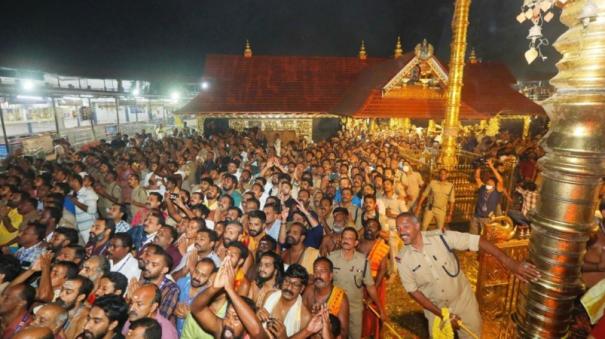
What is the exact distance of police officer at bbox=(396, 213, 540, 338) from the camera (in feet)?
11.8

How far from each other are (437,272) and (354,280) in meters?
1.02

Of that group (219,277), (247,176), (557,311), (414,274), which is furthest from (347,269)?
(247,176)

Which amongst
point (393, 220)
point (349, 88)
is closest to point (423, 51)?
point (349, 88)

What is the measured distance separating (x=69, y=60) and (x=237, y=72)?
9407 mm

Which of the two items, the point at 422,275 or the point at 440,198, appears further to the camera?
the point at 440,198

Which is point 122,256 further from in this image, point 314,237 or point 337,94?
point 337,94

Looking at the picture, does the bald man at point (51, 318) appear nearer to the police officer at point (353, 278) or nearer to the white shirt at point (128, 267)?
the white shirt at point (128, 267)

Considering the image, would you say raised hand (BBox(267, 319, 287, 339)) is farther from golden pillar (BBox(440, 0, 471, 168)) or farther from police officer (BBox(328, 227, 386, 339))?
golden pillar (BBox(440, 0, 471, 168))

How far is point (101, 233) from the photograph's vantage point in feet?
15.9

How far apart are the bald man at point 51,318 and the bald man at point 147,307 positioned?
54cm

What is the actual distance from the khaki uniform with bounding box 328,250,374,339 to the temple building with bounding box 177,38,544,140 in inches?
489

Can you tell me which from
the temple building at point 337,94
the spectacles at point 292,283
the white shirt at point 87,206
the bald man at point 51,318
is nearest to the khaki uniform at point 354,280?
the spectacles at point 292,283

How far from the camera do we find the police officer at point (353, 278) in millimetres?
4191

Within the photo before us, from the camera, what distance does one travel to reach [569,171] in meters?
1.86
